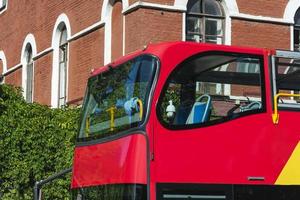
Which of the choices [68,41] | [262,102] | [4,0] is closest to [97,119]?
A: [262,102]

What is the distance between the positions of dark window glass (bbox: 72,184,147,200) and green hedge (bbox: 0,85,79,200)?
5.54m

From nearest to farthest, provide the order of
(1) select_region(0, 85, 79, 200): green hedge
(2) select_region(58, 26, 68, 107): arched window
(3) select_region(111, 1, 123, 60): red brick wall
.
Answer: (1) select_region(0, 85, 79, 200): green hedge → (3) select_region(111, 1, 123, 60): red brick wall → (2) select_region(58, 26, 68, 107): arched window

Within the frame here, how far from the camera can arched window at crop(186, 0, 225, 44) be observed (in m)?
17.1

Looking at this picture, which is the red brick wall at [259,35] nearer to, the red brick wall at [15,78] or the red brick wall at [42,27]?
the red brick wall at [42,27]

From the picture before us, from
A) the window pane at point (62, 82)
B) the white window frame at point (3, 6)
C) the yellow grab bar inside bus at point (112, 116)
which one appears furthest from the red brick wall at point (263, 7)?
the white window frame at point (3, 6)

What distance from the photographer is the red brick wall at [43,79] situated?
22062 millimetres

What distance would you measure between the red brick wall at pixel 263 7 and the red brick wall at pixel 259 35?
29cm

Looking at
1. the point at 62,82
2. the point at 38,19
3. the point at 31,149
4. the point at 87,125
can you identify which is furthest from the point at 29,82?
the point at 87,125

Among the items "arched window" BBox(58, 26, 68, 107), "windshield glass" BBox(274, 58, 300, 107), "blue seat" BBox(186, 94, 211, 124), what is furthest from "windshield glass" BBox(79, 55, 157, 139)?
"arched window" BBox(58, 26, 68, 107)

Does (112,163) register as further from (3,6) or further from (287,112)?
(3,6)

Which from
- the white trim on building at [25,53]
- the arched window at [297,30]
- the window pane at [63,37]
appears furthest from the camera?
the white trim on building at [25,53]

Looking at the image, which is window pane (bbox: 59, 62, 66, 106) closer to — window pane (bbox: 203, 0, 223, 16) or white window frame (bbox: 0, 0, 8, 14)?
window pane (bbox: 203, 0, 223, 16)

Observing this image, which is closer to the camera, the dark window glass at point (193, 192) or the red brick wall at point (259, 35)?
the dark window glass at point (193, 192)

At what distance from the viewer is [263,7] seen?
1762 cm
